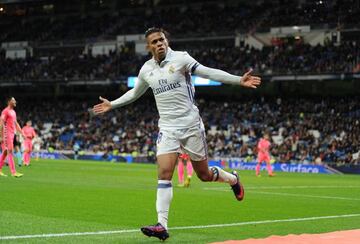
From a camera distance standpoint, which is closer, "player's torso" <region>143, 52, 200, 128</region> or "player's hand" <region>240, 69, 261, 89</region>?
"player's hand" <region>240, 69, 261, 89</region>

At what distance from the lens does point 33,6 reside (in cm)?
7975

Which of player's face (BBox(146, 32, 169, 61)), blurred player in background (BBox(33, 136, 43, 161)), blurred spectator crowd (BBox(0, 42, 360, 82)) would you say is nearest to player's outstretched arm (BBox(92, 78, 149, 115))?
player's face (BBox(146, 32, 169, 61))

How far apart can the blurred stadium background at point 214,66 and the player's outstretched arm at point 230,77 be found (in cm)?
3241

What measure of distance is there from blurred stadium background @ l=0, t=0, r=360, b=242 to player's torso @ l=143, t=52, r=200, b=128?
1268 inches

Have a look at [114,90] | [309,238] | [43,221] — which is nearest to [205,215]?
[43,221]

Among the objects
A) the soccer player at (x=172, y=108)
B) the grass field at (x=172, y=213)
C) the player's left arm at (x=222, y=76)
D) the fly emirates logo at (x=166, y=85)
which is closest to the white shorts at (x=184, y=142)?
the soccer player at (x=172, y=108)

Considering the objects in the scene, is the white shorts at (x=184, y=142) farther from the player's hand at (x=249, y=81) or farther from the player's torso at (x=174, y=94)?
the player's hand at (x=249, y=81)

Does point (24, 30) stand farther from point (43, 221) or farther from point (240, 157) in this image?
point (43, 221)

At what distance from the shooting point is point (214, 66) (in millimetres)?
58656

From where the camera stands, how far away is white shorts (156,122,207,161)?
30.8 ft

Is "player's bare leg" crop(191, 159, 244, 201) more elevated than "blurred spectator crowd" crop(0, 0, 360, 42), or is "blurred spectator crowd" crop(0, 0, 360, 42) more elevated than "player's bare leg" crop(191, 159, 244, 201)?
"blurred spectator crowd" crop(0, 0, 360, 42)

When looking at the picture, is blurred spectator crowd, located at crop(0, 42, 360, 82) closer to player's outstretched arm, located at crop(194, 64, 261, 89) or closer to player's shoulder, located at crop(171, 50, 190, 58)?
player's shoulder, located at crop(171, 50, 190, 58)

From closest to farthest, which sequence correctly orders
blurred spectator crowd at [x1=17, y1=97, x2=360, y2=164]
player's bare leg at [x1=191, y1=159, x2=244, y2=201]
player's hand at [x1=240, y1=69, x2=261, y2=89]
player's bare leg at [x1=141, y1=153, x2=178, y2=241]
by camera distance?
player's hand at [x1=240, y1=69, x2=261, y2=89]
player's bare leg at [x1=141, y1=153, x2=178, y2=241]
player's bare leg at [x1=191, y1=159, x2=244, y2=201]
blurred spectator crowd at [x1=17, y1=97, x2=360, y2=164]

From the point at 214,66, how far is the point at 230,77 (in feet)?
164
